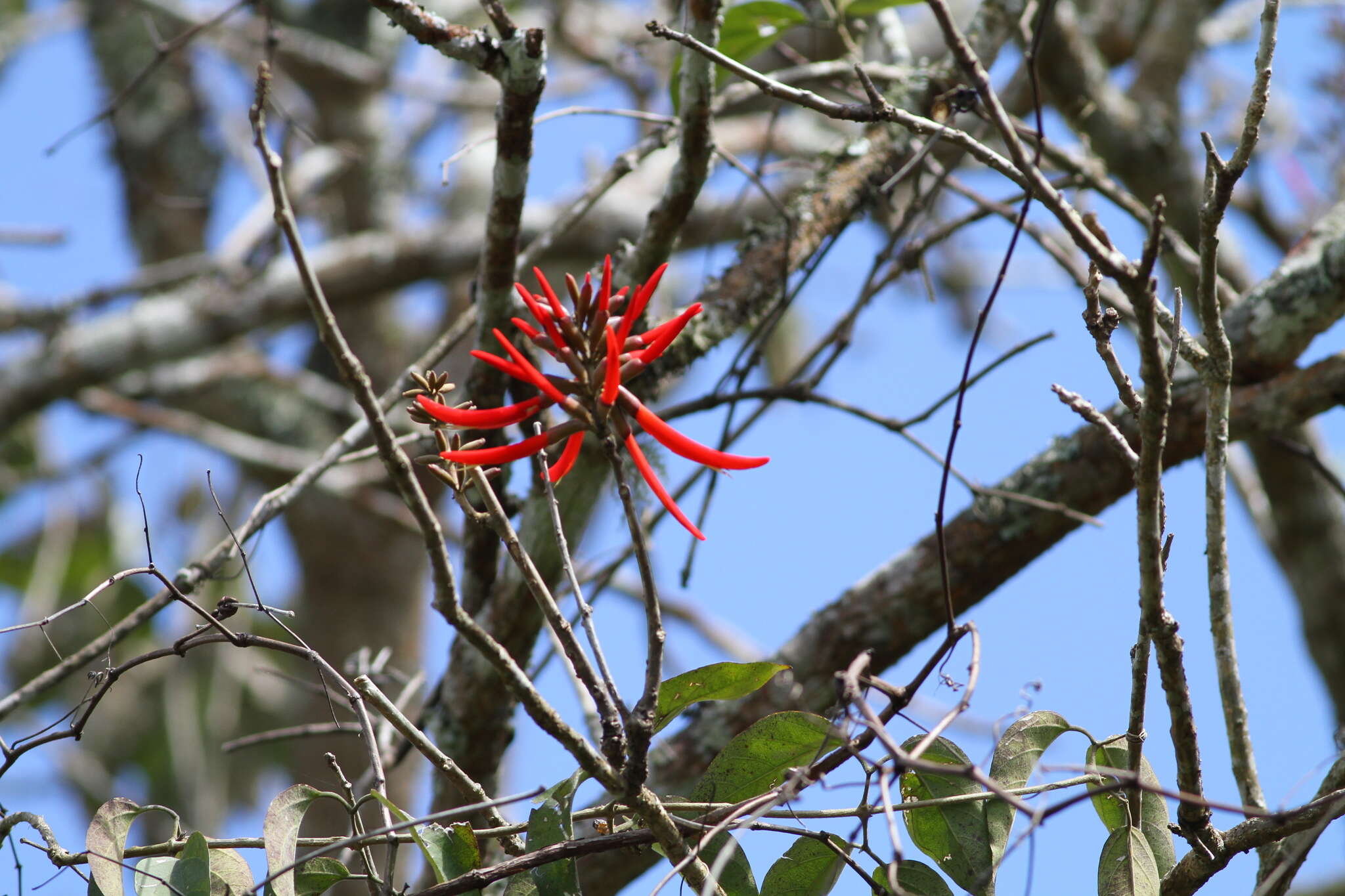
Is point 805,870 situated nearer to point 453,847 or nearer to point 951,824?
point 951,824

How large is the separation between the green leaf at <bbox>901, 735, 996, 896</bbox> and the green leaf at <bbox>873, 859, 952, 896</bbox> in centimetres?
1

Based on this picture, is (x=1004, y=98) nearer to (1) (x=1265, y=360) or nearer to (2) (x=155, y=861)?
(1) (x=1265, y=360)

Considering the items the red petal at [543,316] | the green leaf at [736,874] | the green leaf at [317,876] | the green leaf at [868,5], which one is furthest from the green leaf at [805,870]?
the green leaf at [868,5]

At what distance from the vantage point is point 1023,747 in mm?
949

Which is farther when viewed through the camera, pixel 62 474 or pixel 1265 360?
pixel 62 474

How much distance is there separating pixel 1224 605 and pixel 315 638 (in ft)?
11.7

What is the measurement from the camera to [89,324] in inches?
128

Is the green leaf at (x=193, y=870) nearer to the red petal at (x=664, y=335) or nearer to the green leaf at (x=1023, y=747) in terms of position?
the red petal at (x=664, y=335)

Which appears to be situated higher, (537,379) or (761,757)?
(537,379)

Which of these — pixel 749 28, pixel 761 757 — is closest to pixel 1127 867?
pixel 761 757

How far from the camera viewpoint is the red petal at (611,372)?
0.70 meters

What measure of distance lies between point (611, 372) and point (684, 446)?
10cm

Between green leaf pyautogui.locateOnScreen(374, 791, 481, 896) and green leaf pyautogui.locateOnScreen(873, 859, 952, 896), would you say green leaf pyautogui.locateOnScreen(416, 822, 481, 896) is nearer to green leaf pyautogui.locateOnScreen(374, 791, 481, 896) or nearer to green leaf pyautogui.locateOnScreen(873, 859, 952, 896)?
green leaf pyautogui.locateOnScreen(374, 791, 481, 896)

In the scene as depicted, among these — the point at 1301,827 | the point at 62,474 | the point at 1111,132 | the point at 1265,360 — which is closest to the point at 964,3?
the point at 1111,132
